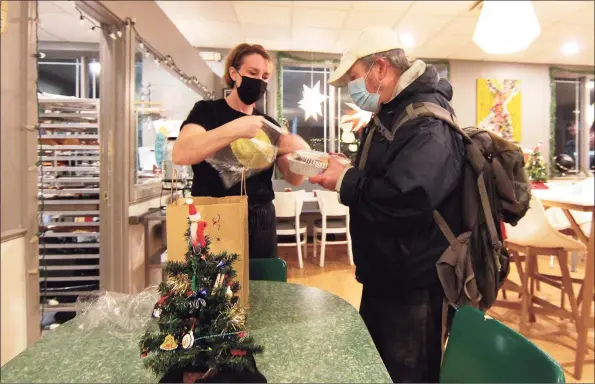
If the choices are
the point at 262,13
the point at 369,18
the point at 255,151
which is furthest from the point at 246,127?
the point at 369,18

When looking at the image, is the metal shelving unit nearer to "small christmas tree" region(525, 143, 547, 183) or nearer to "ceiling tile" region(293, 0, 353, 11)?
"ceiling tile" region(293, 0, 353, 11)

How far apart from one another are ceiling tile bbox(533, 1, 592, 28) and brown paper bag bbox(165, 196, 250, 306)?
4.11 m

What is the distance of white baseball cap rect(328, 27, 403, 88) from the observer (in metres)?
1.14

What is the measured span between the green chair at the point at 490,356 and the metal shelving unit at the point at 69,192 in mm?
2483

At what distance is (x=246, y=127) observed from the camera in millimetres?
1045

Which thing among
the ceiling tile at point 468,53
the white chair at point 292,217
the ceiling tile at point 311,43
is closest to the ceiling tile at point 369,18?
the ceiling tile at point 468,53

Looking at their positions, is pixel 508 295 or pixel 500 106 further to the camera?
pixel 500 106

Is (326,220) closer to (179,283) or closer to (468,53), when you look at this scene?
(179,283)

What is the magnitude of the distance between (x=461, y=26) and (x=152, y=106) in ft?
11.0

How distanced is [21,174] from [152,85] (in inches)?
70.7

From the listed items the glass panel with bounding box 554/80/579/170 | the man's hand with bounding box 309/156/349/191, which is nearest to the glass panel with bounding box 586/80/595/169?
the glass panel with bounding box 554/80/579/170

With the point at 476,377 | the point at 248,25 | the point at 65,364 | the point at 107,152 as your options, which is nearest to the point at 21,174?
the point at 107,152

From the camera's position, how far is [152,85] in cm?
322

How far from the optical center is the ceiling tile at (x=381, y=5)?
351cm
